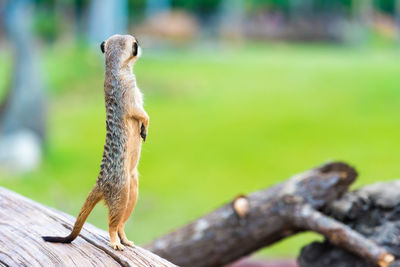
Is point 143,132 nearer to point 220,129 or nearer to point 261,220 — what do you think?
point 261,220

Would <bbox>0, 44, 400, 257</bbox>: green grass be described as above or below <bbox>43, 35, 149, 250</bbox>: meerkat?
below

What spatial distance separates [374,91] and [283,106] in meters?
2.04

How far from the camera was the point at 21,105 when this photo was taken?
10203mm

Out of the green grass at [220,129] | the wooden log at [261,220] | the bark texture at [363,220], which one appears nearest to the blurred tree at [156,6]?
the green grass at [220,129]

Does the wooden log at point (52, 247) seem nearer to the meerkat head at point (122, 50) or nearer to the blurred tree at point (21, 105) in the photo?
the meerkat head at point (122, 50)

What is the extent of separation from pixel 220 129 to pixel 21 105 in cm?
379

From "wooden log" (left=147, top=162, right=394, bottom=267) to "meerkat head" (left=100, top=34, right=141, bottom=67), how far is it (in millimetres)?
1655

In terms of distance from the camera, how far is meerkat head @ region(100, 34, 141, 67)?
296 cm

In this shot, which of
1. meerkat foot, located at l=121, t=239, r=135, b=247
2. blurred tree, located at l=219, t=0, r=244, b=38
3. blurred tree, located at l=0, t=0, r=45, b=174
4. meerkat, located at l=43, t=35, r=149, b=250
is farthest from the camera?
blurred tree, located at l=219, t=0, r=244, b=38

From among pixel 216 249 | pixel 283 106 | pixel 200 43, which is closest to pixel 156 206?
pixel 216 249

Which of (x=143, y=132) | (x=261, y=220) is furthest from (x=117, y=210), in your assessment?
(x=261, y=220)

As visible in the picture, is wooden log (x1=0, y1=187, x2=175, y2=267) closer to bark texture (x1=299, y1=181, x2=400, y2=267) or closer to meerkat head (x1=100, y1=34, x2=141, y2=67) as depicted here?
meerkat head (x1=100, y1=34, x2=141, y2=67)

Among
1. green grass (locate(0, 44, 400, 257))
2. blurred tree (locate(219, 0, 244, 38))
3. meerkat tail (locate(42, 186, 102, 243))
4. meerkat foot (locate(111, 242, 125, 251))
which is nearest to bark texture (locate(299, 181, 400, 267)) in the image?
meerkat foot (locate(111, 242, 125, 251))

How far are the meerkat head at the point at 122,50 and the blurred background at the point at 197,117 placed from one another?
4.84 meters
